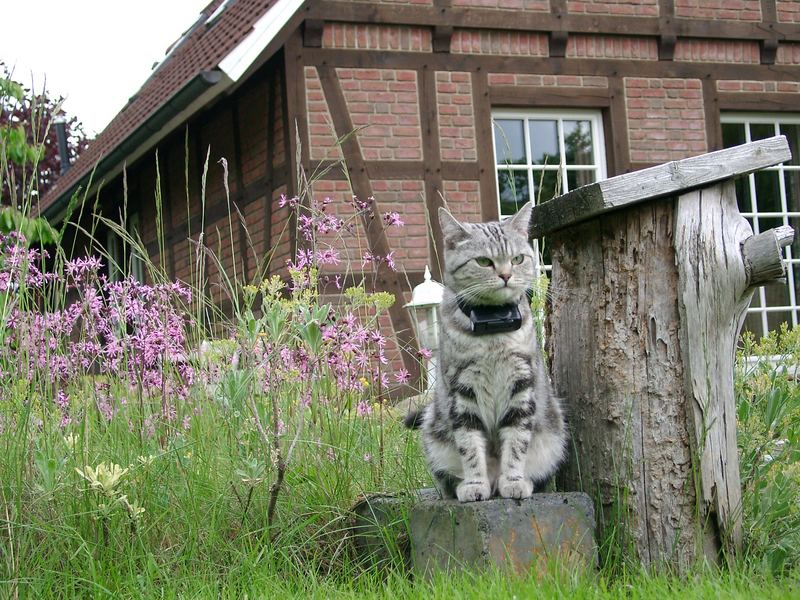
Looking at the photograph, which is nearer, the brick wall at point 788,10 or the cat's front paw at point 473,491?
the cat's front paw at point 473,491

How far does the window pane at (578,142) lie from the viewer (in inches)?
406

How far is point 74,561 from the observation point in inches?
118

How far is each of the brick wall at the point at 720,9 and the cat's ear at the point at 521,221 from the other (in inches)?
311

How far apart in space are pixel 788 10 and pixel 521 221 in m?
8.98

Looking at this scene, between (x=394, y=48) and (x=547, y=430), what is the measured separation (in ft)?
22.7

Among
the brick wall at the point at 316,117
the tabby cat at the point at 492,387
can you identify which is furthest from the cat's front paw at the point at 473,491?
the brick wall at the point at 316,117

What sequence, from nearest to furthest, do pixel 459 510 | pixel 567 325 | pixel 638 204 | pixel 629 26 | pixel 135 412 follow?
pixel 459 510, pixel 638 204, pixel 567 325, pixel 135 412, pixel 629 26

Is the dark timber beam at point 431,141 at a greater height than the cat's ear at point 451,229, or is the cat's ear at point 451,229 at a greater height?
the dark timber beam at point 431,141

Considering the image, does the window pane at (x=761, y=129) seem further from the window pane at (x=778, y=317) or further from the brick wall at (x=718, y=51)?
the window pane at (x=778, y=317)

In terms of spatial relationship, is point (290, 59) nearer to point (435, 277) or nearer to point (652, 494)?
point (435, 277)

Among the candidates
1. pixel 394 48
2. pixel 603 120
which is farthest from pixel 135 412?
pixel 603 120

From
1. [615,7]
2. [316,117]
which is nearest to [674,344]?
[316,117]

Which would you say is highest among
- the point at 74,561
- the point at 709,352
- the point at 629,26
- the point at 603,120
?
the point at 629,26

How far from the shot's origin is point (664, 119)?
1040 cm
